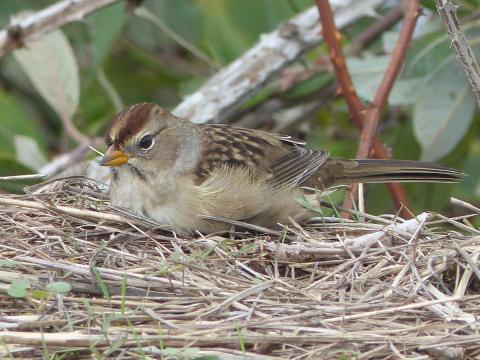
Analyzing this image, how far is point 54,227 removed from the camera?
464 cm

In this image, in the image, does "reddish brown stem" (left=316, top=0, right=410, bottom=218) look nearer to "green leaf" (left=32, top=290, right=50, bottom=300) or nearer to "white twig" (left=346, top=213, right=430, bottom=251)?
"white twig" (left=346, top=213, right=430, bottom=251)

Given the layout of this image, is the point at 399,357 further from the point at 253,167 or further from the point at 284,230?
the point at 253,167

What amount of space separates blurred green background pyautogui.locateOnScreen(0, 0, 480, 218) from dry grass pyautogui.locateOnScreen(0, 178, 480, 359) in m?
1.43

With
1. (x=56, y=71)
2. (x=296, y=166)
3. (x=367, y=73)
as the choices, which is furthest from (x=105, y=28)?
(x=296, y=166)

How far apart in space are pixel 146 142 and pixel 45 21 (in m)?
1.51

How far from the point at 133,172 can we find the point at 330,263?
1.12 meters

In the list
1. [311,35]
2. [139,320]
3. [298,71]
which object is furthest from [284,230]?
[298,71]

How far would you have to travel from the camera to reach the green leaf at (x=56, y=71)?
21.8 ft

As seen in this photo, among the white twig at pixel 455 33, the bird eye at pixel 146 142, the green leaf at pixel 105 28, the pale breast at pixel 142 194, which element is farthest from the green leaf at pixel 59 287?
the green leaf at pixel 105 28

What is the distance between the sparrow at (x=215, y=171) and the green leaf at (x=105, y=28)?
192 centimetres

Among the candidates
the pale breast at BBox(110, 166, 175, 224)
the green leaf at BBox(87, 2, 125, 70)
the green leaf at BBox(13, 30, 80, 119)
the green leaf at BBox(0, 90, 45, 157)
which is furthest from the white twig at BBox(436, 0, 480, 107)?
the green leaf at BBox(0, 90, 45, 157)

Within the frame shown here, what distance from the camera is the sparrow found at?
4.90 m

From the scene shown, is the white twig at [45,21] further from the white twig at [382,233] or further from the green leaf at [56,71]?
the white twig at [382,233]

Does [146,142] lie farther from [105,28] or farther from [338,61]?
[105,28]
